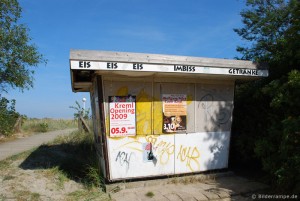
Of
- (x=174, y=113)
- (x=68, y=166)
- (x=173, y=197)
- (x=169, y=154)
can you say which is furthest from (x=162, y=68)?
(x=68, y=166)

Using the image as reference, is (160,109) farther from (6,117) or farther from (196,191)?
(6,117)

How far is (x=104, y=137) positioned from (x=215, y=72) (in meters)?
2.64

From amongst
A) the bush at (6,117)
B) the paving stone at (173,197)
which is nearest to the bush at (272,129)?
the paving stone at (173,197)

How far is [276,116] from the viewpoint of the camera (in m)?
6.16

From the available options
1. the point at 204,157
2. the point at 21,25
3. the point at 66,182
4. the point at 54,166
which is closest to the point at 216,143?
the point at 204,157

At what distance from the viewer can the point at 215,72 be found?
19.9 feet

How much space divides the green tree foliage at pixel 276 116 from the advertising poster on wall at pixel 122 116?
8.49 feet

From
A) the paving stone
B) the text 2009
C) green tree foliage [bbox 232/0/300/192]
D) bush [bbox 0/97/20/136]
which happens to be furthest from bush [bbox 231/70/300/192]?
bush [bbox 0/97/20/136]

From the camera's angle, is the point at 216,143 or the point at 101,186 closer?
the point at 101,186

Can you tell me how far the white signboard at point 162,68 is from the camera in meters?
5.20

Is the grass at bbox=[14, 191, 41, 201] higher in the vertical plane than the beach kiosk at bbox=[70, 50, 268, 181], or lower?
lower

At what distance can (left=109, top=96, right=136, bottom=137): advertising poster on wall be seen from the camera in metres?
5.84

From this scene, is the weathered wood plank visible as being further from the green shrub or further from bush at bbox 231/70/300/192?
the green shrub

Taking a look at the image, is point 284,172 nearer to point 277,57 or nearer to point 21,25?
point 277,57
